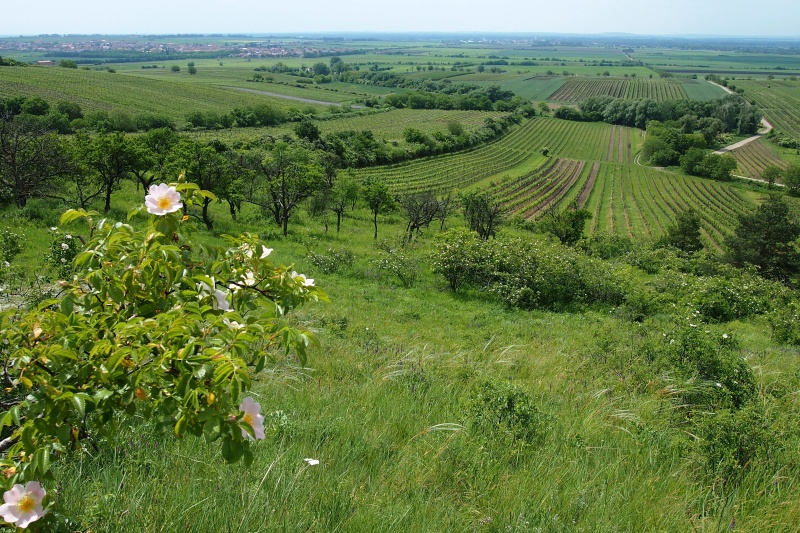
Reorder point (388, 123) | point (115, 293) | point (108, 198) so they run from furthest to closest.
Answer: point (388, 123), point (108, 198), point (115, 293)

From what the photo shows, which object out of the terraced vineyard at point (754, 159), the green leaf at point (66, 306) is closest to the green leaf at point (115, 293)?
the green leaf at point (66, 306)

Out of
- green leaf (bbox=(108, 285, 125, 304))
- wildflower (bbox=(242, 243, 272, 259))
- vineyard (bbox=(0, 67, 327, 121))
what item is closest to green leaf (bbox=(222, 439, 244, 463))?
green leaf (bbox=(108, 285, 125, 304))

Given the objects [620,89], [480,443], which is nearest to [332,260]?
[480,443]

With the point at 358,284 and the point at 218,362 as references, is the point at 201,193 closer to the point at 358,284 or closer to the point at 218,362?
the point at 218,362

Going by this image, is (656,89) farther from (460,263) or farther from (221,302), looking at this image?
(221,302)

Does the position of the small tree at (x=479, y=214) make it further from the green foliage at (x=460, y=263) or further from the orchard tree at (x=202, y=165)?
the orchard tree at (x=202, y=165)

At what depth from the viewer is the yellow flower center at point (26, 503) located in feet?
6.25

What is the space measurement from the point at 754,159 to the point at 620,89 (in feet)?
275

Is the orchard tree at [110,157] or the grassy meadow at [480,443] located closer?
the grassy meadow at [480,443]

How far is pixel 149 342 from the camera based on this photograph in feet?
7.44

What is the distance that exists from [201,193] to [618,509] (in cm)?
327

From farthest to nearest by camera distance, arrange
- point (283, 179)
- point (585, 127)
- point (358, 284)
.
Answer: point (585, 127)
point (283, 179)
point (358, 284)

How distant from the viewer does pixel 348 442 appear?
153 inches

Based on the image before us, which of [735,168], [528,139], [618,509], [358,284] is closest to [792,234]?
[358,284]
